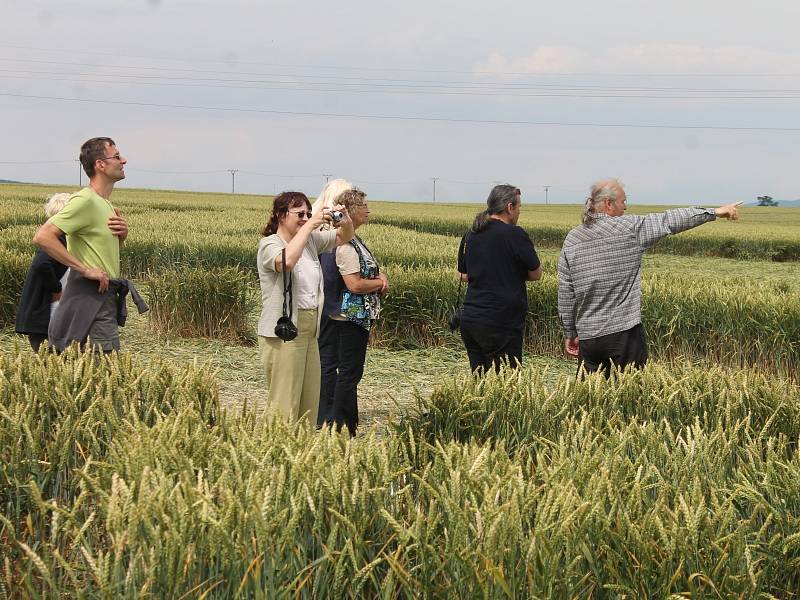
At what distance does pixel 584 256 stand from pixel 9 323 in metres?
8.19

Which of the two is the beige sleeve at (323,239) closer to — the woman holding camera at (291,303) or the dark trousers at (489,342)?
the woman holding camera at (291,303)

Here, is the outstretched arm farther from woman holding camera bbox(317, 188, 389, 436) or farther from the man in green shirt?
the man in green shirt

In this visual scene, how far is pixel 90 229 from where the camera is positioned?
545 cm

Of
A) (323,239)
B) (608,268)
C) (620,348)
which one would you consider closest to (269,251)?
(323,239)

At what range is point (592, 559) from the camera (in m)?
2.71

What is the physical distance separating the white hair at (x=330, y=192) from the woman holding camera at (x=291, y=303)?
0.14 m

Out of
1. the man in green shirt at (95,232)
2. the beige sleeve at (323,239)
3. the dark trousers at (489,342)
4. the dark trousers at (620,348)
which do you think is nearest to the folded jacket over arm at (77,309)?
the man in green shirt at (95,232)

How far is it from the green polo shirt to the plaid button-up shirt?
2890 millimetres

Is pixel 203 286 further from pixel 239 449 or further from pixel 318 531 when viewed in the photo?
pixel 318 531

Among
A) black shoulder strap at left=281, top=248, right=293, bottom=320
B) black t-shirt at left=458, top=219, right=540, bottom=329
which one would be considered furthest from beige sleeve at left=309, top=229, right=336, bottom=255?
black t-shirt at left=458, top=219, right=540, bottom=329

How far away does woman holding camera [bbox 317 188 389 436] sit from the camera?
615 centimetres

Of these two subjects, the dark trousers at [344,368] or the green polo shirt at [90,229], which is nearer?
the green polo shirt at [90,229]

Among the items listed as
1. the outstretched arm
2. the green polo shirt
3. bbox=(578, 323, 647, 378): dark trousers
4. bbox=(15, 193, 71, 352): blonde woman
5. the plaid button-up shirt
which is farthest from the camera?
bbox=(15, 193, 71, 352): blonde woman

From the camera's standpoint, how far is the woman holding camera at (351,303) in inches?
242
